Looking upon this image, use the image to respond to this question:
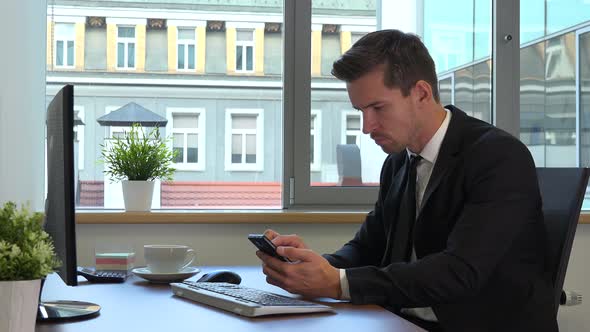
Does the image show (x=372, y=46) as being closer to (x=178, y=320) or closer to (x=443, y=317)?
(x=443, y=317)

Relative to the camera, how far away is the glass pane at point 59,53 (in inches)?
123

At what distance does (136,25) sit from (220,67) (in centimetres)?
38

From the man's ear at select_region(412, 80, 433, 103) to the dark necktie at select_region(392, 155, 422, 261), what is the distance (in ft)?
0.53

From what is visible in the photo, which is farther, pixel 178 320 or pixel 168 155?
pixel 168 155

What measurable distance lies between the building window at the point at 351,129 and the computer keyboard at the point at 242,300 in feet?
5.35

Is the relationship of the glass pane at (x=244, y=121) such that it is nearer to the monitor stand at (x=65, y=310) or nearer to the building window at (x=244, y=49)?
the building window at (x=244, y=49)

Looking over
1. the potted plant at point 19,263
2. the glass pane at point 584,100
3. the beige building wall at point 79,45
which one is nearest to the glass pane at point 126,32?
the beige building wall at point 79,45

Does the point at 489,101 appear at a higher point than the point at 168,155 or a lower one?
higher

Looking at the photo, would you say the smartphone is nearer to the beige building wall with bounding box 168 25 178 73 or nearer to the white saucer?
the white saucer

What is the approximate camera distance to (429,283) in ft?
5.60

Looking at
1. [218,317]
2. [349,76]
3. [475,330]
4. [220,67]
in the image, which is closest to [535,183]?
[475,330]

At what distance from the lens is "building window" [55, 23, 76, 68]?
3.12 m

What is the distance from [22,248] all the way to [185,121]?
223 cm

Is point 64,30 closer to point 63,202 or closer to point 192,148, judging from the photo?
point 192,148
